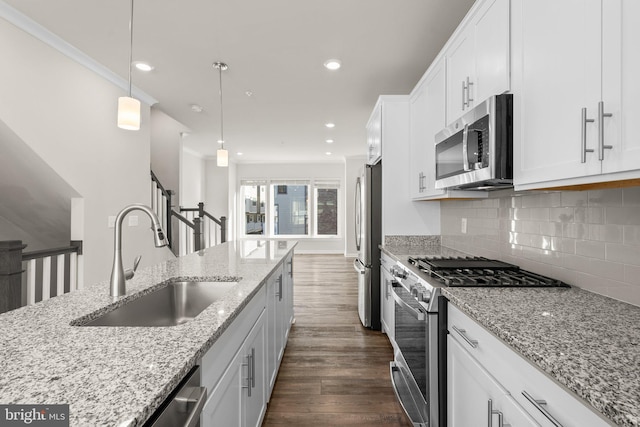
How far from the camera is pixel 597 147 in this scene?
1.02 metres

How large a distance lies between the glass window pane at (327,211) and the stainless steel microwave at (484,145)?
24.2 feet

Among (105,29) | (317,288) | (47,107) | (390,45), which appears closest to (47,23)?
(105,29)

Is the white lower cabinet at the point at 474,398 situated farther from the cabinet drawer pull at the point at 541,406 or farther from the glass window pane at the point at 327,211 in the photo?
the glass window pane at the point at 327,211

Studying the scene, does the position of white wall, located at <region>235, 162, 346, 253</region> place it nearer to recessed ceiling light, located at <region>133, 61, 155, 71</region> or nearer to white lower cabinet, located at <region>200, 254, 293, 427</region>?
recessed ceiling light, located at <region>133, 61, 155, 71</region>

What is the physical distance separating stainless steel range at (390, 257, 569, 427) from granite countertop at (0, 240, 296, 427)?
0.91m

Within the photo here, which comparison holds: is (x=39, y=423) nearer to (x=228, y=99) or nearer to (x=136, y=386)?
(x=136, y=386)

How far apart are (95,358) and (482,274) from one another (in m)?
1.72

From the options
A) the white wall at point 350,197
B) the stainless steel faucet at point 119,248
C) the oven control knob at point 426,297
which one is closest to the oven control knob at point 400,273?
the oven control knob at point 426,297

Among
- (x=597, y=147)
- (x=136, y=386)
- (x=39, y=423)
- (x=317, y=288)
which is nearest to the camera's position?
(x=39, y=423)

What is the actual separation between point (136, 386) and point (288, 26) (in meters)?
2.62

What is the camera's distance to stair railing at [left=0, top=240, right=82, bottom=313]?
2.11 meters

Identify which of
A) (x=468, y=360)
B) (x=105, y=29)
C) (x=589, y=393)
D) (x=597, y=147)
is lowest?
(x=468, y=360)

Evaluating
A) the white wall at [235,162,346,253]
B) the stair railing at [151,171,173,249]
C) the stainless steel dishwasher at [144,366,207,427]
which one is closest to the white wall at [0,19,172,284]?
the stair railing at [151,171,173,249]

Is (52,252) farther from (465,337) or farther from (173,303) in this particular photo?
(465,337)
